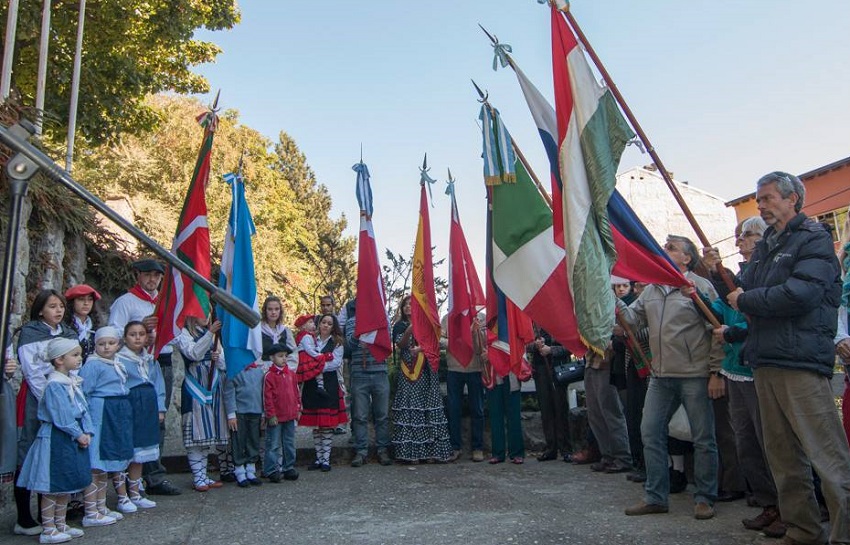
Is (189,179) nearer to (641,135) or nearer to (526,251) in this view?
(526,251)

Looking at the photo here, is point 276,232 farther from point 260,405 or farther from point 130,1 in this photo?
point 260,405

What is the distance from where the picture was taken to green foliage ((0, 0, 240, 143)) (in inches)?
508

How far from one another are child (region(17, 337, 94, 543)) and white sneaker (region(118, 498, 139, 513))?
0.72 metres

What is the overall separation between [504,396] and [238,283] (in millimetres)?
3387

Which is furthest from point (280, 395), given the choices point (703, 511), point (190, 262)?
point (703, 511)

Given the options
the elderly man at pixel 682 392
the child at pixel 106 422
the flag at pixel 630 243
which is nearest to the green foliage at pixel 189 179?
the child at pixel 106 422

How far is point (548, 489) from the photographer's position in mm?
6430

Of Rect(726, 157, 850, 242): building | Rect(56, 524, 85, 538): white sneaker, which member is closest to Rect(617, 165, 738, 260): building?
Rect(726, 157, 850, 242): building

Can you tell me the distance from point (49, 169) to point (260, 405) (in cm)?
515

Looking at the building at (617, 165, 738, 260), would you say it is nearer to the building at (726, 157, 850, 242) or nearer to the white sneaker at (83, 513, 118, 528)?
the building at (726, 157, 850, 242)

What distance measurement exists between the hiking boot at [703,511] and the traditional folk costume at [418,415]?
3629mm

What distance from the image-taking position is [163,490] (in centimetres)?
665

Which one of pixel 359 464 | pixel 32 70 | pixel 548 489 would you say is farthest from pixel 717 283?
pixel 32 70

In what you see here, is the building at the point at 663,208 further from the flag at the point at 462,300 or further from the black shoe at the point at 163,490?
the black shoe at the point at 163,490
